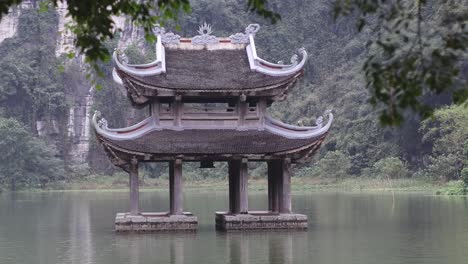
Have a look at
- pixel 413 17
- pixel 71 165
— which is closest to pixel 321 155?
pixel 71 165

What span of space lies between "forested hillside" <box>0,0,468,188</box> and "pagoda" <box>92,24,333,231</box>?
29894mm

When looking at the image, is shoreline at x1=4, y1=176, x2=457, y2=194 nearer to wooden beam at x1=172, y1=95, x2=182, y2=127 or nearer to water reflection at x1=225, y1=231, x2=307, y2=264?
wooden beam at x1=172, y1=95, x2=182, y2=127

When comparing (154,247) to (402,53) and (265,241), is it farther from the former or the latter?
(402,53)

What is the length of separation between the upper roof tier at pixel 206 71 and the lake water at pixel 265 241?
378 centimetres

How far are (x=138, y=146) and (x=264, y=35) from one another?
65.1m

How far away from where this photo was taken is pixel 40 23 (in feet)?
287

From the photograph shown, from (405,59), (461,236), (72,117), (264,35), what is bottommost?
(461,236)

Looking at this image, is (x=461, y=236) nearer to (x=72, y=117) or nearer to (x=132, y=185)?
(x=132, y=185)

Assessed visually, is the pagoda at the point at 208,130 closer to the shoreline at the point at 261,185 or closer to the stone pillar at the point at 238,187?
the stone pillar at the point at 238,187

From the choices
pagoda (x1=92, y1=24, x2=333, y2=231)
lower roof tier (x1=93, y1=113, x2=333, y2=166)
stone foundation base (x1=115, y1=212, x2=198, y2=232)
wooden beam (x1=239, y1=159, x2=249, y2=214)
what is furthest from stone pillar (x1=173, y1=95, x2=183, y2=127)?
stone foundation base (x1=115, y1=212, x2=198, y2=232)

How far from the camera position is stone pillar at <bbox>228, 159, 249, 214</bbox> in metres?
27.4

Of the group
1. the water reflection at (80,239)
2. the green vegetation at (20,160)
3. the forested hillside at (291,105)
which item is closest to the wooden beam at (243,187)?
the water reflection at (80,239)

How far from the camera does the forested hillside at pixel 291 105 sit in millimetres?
65250

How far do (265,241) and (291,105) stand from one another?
57.8 metres
